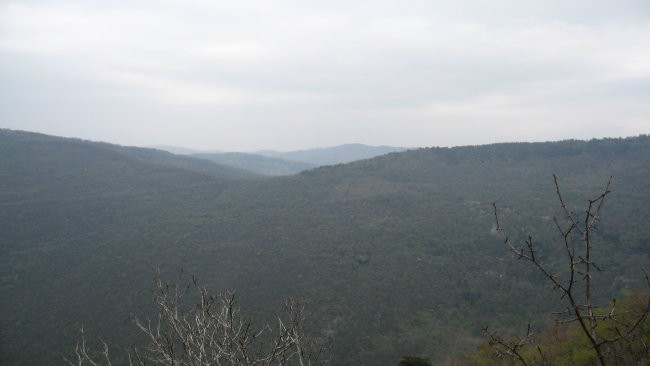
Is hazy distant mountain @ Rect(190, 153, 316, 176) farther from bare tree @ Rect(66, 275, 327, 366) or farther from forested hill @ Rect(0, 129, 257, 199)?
bare tree @ Rect(66, 275, 327, 366)

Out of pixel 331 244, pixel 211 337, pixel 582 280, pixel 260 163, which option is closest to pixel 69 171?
pixel 331 244

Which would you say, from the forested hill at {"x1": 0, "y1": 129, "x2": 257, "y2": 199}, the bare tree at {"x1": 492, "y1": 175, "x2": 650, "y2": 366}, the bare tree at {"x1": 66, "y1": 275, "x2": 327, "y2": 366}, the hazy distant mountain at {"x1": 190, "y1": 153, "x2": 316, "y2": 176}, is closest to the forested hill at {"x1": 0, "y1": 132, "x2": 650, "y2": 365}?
the forested hill at {"x1": 0, "y1": 129, "x2": 257, "y2": 199}

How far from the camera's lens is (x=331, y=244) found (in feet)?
107

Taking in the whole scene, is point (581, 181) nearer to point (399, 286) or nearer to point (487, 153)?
point (487, 153)

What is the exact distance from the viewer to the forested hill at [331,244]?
22.5 m

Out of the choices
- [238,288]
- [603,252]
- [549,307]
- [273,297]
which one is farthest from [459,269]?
[238,288]

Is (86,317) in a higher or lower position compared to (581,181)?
lower

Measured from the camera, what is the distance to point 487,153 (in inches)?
2263

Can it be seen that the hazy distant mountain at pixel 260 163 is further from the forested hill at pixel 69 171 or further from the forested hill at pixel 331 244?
the forested hill at pixel 331 244

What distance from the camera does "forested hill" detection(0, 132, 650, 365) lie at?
2248 centimetres

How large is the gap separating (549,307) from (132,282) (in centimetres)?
2682

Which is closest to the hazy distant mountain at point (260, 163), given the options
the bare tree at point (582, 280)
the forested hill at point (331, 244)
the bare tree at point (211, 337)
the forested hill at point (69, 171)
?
the forested hill at point (69, 171)

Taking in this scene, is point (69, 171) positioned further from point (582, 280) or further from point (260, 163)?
point (260, 163)

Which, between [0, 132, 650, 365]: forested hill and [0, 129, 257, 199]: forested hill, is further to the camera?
[0, 129, 257, 199]: forested hill
